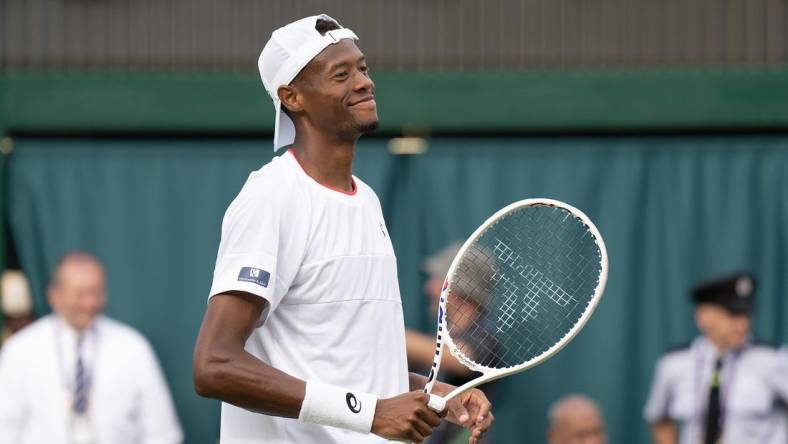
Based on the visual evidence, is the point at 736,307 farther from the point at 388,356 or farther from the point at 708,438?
the point at 388,356

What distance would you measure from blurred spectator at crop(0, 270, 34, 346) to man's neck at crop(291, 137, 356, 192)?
423 cm

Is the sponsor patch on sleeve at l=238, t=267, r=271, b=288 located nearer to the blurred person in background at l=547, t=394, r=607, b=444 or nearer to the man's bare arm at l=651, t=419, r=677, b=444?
the blurred person in background at l=547, t=394, r=607, b=444

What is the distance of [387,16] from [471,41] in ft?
1.38

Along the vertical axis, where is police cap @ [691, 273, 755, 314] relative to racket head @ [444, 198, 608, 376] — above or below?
below

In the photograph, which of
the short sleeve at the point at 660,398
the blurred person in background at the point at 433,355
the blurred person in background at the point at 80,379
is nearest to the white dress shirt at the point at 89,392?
the blurred person in background at the point at 80,379

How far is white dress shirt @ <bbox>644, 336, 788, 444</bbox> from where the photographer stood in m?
7.13

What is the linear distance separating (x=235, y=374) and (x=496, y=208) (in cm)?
446

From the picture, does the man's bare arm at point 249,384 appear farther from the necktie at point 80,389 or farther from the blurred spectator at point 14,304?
the blurred spectator at point 14,304

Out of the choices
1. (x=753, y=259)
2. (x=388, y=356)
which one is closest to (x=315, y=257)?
(x=388, y=356)

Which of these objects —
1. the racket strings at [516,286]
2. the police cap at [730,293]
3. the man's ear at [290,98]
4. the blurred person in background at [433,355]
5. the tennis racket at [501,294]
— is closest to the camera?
the tennis racket at [501,294]

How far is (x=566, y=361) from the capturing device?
7664mm

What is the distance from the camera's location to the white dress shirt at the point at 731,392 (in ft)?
23.4

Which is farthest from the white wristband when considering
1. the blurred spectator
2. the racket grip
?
the blurred spectator

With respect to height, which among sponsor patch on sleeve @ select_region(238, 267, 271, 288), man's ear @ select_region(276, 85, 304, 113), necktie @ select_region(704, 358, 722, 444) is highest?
man's ear @ select_region(276, 85, 304, 113)
